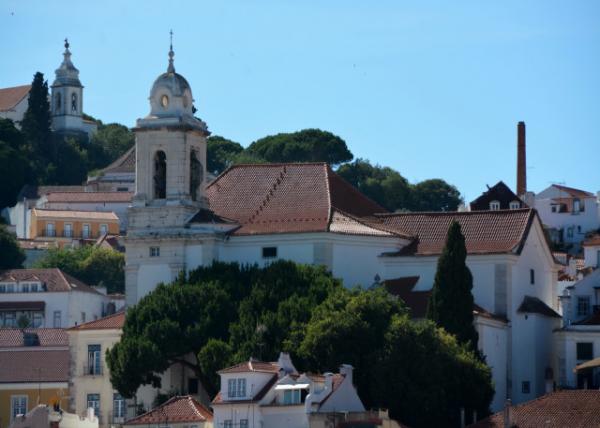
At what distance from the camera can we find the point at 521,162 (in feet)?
401

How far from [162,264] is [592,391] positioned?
18.5 metres

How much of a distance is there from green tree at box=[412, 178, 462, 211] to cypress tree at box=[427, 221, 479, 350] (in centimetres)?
6736

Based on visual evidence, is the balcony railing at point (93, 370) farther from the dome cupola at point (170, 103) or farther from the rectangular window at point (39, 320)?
the rectangular window at point (39, 320)

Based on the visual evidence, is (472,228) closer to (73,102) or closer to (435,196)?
(435,196)

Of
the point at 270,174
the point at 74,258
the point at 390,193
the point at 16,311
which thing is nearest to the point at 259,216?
the point at 270,174

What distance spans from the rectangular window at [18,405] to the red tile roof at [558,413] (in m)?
23.4

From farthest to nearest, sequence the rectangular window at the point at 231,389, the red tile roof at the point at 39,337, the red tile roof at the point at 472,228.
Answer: the red tile roof at the point at 39,337 → the red tile roof at the point at 472,228 → the rectangular window at the point at 231,389

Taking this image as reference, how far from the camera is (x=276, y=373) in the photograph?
6931cm

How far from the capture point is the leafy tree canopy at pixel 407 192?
14275 centimetres

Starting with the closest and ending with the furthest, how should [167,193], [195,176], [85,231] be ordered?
[167,193]
[195,176]
[85,231]

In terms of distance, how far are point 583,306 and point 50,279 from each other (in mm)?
39703

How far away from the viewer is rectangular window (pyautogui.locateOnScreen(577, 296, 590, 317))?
3356 inches

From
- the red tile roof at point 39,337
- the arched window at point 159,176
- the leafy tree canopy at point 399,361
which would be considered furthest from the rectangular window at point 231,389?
the red tile roof at point 39,337

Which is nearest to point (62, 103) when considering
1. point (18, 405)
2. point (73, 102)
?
point (73, 102)
